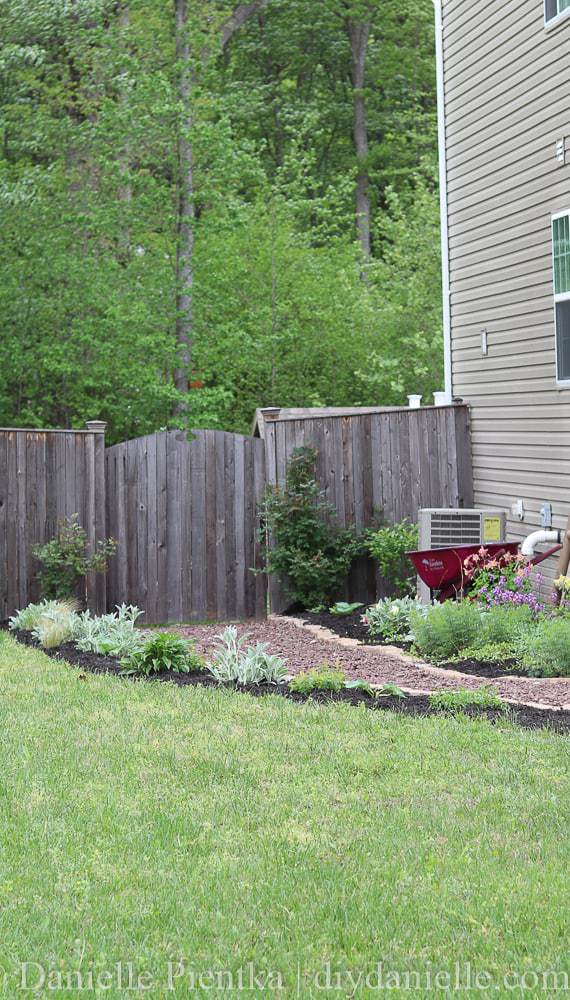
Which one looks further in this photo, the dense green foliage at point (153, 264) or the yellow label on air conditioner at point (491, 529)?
the dense green foliage at point (153, 264)

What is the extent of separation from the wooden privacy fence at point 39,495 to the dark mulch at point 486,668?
4418 mm

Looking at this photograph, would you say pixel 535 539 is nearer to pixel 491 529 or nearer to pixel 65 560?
pixel 491 529

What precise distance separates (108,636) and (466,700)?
3268mm

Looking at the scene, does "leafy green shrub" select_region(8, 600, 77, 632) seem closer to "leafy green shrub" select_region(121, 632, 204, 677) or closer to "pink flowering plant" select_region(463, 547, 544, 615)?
"leafy green shrub" select_region(121, 632, 204, 677)

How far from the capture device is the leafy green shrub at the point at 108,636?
26.5 feet

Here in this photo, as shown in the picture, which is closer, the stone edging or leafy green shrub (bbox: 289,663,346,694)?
the stone edging

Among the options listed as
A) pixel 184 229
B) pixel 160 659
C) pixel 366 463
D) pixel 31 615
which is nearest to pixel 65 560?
pixel 31 615

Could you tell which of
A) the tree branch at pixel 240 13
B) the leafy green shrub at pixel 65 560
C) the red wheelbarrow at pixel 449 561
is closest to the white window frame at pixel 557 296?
the red wheelbarrow at pixel 449 561

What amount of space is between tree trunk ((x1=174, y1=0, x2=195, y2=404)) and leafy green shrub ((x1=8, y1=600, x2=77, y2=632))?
460 centimetres

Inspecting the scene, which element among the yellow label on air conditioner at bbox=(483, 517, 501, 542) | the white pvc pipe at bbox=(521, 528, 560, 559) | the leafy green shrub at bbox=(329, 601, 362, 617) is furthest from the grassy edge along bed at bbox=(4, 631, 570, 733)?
the yellow label on air conditioner at bbox=(483, 517, 501, 542)

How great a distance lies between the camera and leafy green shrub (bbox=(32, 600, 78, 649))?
869cm

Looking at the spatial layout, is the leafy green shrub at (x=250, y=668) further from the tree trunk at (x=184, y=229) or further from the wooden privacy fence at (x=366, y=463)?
the tree trunk at (x=184, y=229)

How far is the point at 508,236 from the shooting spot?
34.7ft

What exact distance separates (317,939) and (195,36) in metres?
13.1
